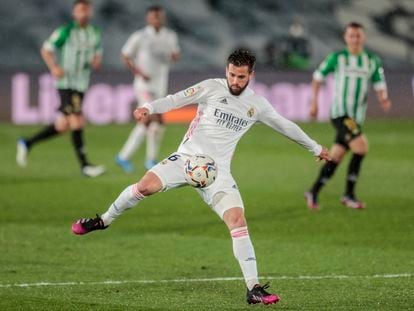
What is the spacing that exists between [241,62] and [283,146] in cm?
1260

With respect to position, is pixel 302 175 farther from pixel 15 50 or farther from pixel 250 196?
pixel 15 50

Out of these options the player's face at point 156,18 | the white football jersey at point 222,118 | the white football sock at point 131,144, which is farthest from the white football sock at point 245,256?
the player's face at point 156,18

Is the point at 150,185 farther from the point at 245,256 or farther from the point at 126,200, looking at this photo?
the point at 245,256

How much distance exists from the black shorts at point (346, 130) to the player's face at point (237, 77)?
4819mm

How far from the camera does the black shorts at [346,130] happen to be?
43.8 feet

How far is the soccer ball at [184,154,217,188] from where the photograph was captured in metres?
8.61

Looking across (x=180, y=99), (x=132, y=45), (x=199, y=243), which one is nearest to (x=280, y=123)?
(x=180, y=99)

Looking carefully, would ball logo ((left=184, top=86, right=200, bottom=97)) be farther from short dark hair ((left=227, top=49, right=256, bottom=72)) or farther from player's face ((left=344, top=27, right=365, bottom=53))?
player's face ((left=344, top=27, right=365, bottom=53))

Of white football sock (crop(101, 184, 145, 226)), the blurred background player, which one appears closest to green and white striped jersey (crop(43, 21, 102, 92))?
the blurred background player

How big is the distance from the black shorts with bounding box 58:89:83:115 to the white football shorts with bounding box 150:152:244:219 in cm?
756

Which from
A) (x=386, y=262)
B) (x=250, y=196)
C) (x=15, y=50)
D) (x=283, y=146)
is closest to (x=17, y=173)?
(x=250, y=196)

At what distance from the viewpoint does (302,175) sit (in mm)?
16875

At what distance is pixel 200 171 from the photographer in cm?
862

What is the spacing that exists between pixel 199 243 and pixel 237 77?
299 centimetres
